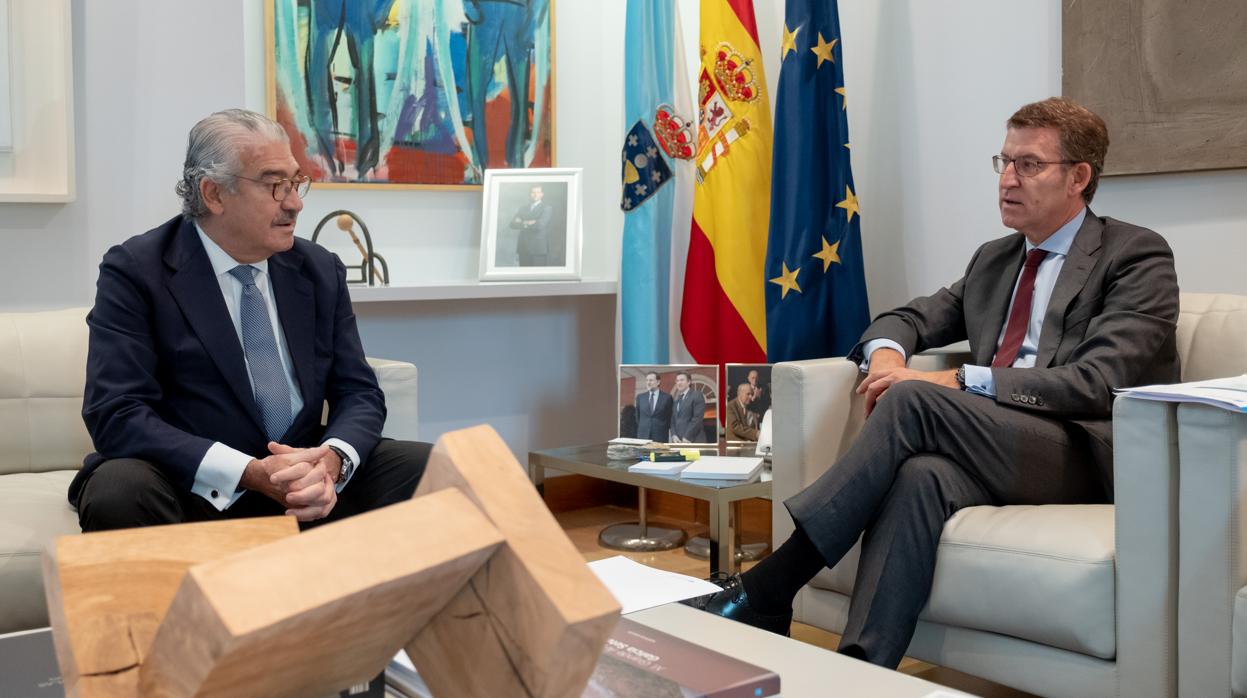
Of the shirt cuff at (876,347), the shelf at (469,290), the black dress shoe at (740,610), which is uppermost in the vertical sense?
the shelf at (469,290)

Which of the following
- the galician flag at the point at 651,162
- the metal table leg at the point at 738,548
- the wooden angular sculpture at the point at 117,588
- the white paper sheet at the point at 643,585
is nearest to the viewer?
the wooden angular sculpture at the point at 117,588

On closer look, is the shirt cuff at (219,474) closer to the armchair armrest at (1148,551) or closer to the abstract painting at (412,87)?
the armchair armrest at (1148,551)

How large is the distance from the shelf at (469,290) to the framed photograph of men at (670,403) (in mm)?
513

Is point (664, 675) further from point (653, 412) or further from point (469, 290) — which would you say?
point (469, 290)

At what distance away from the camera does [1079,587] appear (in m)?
2.05

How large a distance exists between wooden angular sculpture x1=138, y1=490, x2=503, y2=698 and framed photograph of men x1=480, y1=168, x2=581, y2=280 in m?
3.40

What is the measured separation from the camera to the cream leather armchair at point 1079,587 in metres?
2.00

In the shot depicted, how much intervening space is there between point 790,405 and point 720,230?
1.32m

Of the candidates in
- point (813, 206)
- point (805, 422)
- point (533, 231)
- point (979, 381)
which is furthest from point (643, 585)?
point (533, 231)

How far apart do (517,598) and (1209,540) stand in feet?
5.28

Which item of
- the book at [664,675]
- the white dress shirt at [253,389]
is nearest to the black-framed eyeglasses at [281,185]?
the white dress shirt at [253,389]

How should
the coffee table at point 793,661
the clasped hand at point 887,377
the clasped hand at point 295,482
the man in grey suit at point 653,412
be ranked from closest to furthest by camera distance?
the coffee table at point 793,661 → the clasped hand at point 295,482 → the clasped hand at point 887,377 → the man in grey suit at point 653,412

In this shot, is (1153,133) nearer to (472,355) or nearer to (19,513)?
(472,355)

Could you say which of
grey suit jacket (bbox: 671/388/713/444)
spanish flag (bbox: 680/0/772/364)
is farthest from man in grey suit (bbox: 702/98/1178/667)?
spanish flag (bbox: 680/0/772/364)
